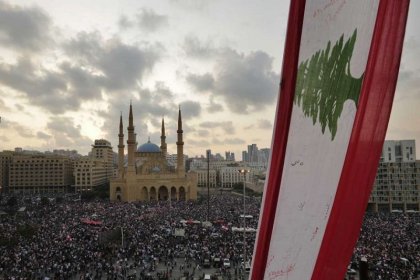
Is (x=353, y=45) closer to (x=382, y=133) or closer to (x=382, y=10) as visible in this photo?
(x=382, y=10)

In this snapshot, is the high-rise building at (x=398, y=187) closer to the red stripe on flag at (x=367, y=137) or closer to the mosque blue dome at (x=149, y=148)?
the mosque blue dome at (x=149, y=148)

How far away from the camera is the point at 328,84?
2412 millimetres

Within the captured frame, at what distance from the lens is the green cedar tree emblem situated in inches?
84.0

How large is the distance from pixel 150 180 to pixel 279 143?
5295 centimetres

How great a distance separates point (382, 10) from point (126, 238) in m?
24.1

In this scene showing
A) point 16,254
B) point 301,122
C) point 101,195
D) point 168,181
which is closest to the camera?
point 301,122

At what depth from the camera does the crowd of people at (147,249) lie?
1714cm

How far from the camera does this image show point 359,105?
6.34ft

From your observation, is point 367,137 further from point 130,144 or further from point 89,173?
point 89,173

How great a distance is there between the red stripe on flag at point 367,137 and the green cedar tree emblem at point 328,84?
119 millimetres

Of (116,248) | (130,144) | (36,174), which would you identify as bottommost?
(116,248)

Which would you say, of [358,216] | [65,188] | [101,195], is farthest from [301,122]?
[65,188]

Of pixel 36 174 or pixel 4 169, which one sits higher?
pixel 4 169

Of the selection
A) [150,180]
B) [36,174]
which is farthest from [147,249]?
[36,174]
